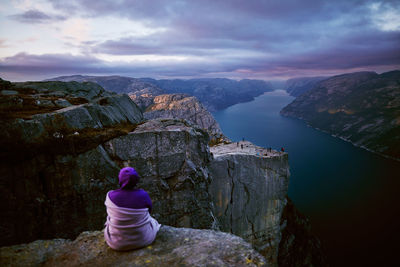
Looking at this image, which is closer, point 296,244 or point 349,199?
point 296,244

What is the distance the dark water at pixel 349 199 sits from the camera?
165ft

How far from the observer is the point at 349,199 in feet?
232

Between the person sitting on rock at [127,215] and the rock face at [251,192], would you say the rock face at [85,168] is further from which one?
the person sitting on rock at [127,215]

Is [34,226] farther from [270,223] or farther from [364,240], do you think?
[364,240]

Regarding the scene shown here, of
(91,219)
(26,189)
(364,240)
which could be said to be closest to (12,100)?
(26,189)

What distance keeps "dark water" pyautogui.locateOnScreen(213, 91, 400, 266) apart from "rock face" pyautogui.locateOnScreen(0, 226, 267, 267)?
186 ft

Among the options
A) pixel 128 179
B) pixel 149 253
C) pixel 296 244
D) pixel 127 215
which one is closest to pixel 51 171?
pixel 128 179

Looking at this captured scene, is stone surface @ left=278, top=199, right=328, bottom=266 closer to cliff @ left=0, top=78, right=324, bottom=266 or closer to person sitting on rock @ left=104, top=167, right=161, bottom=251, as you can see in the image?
cliff @ left=0, top=78, right=324, bottom=266

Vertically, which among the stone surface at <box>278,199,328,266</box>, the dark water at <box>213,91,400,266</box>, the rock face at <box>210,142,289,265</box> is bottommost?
the dark water at <box>213,91,400,266</box>

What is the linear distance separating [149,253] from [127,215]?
1359 millimetres

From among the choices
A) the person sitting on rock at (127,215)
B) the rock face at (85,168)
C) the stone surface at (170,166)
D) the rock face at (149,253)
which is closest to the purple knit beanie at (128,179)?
the person sitting on rock at (127,215)

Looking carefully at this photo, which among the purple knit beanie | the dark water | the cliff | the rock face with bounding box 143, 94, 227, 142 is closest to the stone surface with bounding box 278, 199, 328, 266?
the dark water

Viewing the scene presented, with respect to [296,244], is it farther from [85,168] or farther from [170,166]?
[85,168]

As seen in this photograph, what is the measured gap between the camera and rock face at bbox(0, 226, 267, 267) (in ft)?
17.6
